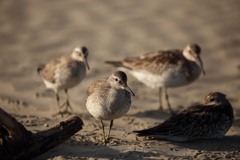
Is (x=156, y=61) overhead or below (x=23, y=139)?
overhead

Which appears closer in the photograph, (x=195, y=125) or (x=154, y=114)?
(x=195, y=125)

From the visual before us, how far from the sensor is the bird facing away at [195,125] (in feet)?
19.7

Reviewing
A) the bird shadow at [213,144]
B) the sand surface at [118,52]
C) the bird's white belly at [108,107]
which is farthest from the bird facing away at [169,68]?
the bird's white belly at [108,107]

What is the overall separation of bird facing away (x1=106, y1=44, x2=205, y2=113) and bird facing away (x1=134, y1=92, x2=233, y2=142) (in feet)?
6.52

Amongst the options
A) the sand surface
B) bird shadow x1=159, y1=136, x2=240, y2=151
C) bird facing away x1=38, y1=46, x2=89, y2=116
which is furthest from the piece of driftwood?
bird facing away x1=38, y1=46, x2=89, y2=116

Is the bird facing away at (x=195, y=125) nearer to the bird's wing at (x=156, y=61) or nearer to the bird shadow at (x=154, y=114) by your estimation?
the bird shadow at (x=154, y=114)

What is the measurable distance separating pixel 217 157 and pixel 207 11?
11205 millimetres

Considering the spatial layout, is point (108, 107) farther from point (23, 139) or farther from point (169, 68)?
point (169, 68)

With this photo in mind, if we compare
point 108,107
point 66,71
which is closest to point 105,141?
point 108,107

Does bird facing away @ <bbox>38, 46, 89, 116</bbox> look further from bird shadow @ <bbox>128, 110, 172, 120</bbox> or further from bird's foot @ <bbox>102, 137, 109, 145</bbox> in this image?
bird's foot @ <bbox>102, 137, 109, 145</bbox>

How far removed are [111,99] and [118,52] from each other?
21.9ft

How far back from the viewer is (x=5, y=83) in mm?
9523

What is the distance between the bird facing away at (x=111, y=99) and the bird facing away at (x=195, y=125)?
0.55 m

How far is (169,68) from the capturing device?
827cm
